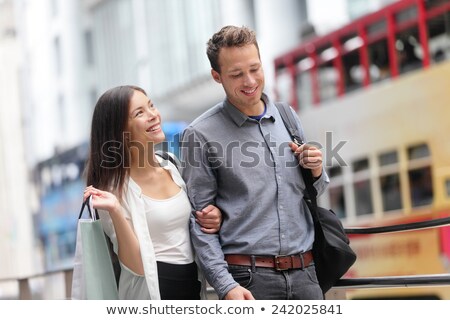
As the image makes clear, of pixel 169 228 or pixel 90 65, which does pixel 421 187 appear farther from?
pixel 90 65

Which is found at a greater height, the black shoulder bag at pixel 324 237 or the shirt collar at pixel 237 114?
the shirt collar at pixel 237 114

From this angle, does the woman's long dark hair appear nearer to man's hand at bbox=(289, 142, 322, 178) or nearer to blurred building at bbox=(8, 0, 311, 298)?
man's hand at bbox=(289, 142, 322, 178)

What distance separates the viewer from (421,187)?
10.0 m

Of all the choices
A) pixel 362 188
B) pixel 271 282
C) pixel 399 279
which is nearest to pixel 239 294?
pixel 271 282

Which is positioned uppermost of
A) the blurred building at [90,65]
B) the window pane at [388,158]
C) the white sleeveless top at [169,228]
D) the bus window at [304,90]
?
the blurred building at [90,65]

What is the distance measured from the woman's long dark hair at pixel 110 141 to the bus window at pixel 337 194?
31.0ft

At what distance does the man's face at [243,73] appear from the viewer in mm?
2537

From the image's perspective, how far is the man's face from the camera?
99.9 inches

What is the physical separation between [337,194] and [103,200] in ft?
32.3

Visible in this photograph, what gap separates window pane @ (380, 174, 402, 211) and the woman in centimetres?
808

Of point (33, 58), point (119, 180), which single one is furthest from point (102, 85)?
point (119, 180)

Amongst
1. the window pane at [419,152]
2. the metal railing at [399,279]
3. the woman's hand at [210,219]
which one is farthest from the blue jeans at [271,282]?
the window pane at [419,152]

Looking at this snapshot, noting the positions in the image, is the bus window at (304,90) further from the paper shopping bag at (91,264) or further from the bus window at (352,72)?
the paper shopping bag at (91,264)

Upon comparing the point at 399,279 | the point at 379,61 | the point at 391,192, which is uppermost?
the point at 379,61
